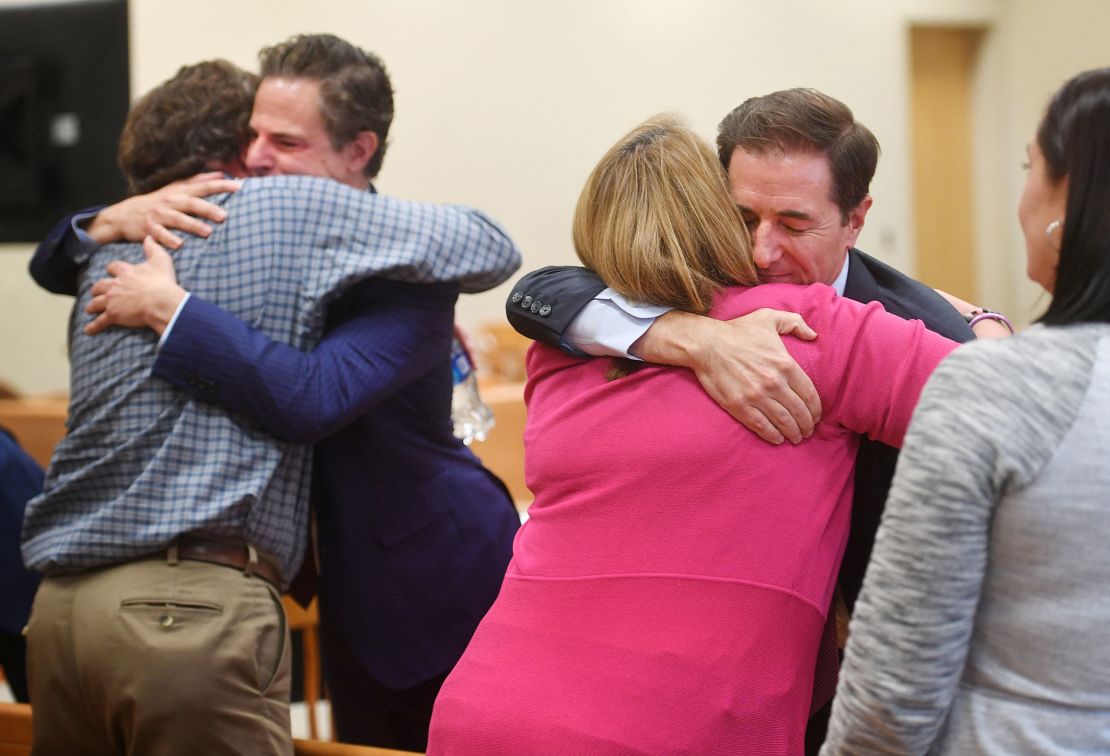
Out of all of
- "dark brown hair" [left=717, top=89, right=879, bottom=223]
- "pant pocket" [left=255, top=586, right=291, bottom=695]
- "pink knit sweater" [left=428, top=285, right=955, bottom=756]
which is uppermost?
"dark brown hair" [left=717, top=89, right=879, bottom=223]

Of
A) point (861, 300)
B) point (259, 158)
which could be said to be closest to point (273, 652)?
point (259, 158)

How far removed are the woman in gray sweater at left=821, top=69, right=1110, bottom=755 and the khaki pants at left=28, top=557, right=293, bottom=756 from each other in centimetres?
84

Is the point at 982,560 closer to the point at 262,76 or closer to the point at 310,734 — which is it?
the point at 262,76

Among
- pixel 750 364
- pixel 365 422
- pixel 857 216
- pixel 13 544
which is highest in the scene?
pixel 857 216

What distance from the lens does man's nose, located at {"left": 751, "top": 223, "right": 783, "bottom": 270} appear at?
4.38 feet

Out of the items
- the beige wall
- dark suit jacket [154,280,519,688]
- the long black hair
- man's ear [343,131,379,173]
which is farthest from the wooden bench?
the beige wall

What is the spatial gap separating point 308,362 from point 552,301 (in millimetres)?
409

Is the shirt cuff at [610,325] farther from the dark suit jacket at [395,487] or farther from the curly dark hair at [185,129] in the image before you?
the curly dark hair at [185,129]

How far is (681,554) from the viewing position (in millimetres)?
1141

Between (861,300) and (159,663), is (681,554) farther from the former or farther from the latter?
(159,663)

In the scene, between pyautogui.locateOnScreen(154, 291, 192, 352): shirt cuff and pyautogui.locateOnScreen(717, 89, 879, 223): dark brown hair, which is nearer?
pyautogui.locateOnScreen(717, 89, 879, 223): dark brown hair

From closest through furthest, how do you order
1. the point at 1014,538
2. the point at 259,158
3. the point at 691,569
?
the point at 1014,538, the point at 691,569, the point at 259,158

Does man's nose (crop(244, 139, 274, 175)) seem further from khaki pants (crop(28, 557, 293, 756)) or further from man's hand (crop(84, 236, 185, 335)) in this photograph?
khaki pants (crop(28, 557, 293, 756))

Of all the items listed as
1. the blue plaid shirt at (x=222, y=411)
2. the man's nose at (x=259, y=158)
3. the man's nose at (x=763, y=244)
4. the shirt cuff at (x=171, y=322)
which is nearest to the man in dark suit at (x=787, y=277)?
the man's nose at (x=763, y=244)
